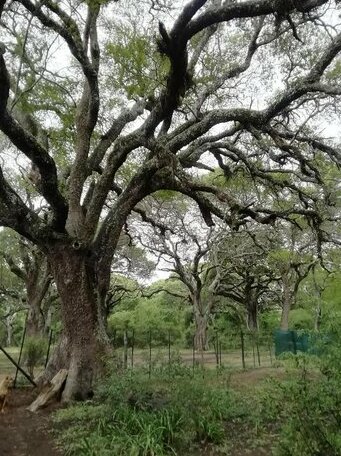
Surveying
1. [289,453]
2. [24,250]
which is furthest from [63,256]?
[24,250]

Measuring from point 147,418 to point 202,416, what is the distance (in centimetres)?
71

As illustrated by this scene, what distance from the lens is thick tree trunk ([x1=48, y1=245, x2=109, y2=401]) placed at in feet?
25.2

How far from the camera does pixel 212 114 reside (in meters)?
8.19

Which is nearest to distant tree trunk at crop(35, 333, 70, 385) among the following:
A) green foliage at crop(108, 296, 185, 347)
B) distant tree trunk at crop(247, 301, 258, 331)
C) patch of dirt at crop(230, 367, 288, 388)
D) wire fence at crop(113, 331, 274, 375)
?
patch of dirt at crop(230, 367, 288, 388)

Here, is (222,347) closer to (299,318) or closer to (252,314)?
(252,314)

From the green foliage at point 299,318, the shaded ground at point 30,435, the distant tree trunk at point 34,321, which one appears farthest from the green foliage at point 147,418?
the green foliage at point 299,318

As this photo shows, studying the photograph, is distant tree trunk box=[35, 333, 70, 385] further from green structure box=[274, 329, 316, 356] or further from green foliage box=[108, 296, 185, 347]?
green foliage box=[108, 296, 185, 347]

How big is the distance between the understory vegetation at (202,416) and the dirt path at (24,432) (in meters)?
0.23

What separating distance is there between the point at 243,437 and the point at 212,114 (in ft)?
18.3

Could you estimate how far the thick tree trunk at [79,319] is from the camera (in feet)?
25.2

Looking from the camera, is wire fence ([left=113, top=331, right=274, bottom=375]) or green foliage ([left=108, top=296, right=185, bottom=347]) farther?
green foliage ([left=108, top=296, right=185, bottom=347])

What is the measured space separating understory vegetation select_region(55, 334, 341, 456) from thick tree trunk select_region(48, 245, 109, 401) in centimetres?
63

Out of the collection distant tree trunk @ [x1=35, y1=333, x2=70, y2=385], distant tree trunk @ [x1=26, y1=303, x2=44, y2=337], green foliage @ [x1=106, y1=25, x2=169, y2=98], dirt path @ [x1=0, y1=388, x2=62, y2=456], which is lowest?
dirt path @ [x1=0, y1=388, x2=62, y2=456]

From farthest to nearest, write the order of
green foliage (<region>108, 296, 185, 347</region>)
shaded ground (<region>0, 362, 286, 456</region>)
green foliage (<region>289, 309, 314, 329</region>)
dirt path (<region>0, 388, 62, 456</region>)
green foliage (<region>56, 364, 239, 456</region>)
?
green foliage (<region>289, 309, 314, 329</region>) → green foliage (<region>108, 296, 185, 347</region>) → dirt path (<region>0, 388, 62, 456</region>) → shaded ground (<region>0, 362, 286, 456</region>) → green foliage (<region>56, 364, 239, 456</region>)
